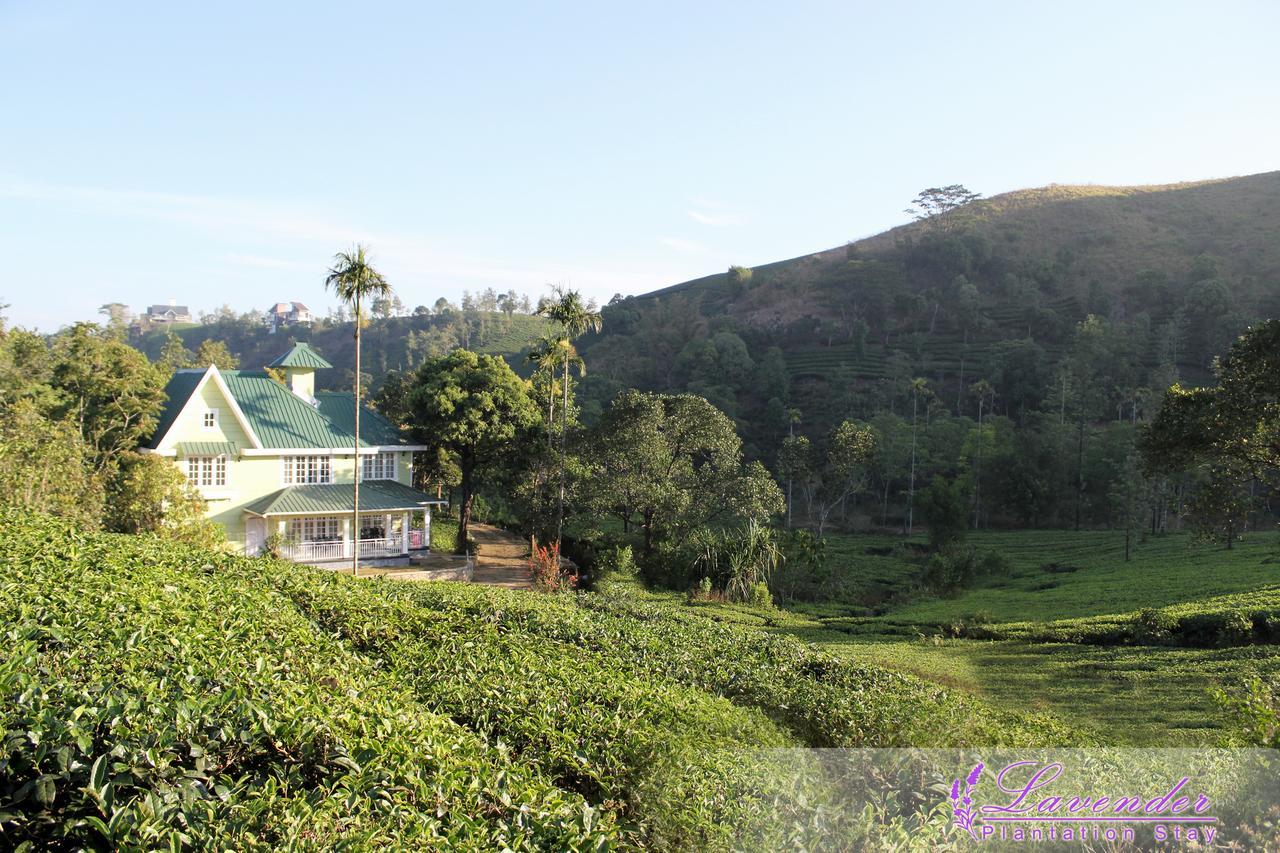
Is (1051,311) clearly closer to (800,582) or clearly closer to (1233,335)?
(1233,335)

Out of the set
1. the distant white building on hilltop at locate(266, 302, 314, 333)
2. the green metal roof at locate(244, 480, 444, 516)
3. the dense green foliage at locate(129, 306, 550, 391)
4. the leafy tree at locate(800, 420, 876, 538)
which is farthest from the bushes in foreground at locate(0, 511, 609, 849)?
the distant white building on hilltop at locate(266, 302, 314, 333)

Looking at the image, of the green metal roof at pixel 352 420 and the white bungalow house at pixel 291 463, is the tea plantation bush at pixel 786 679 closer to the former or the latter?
the white bungalow house at pixel 291 463

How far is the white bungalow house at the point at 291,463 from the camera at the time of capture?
69.9ft

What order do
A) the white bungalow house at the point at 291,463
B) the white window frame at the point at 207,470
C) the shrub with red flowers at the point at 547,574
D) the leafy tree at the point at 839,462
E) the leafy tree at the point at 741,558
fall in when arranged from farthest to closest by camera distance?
the leafy tree at the point at 839,462 < the white bungalow house at the point at 291,463 < the white window frame at the point at 207,470 < the leafy tree at the point at 741,558 < the shrub with red flowers at the point at 547,574

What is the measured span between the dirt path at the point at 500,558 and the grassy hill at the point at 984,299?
20069 mm

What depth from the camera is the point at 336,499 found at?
22.4 meters

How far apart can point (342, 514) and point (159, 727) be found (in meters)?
20.1

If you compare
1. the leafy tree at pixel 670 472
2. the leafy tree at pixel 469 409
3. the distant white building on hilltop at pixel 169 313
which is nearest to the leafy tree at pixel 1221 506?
the leafy tree at pixel 670 472

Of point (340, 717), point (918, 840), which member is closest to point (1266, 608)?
point (918, 840)

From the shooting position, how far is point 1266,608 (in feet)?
45.1

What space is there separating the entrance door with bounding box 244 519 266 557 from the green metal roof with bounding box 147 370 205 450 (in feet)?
10.3

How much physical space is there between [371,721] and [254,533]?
2025 centimetres

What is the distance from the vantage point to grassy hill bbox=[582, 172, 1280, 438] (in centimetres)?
5156

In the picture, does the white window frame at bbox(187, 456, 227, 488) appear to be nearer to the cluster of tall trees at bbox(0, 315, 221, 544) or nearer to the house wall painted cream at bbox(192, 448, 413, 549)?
the house wall painted cream at bbox(192, 448, 413, 549)
